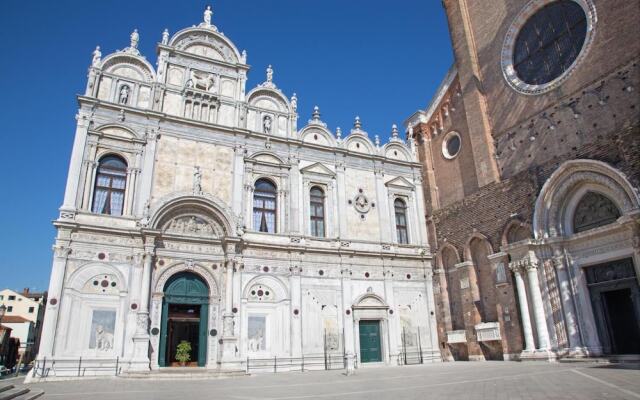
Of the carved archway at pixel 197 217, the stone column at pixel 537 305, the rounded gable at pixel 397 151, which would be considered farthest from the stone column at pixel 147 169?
the stone column at pixel 537 305

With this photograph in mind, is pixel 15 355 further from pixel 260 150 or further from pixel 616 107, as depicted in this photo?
pixel 616 107

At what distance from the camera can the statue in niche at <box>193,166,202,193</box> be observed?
58.9ft

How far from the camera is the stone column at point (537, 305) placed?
16.2 m

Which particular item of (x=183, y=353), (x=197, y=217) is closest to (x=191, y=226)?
(x=197, y=217)

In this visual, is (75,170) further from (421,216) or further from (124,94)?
(421,216)

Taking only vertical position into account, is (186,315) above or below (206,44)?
below

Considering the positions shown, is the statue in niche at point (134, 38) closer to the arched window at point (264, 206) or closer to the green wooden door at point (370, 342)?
the arched window at point (264, 206)

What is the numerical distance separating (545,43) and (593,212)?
760 centimetres

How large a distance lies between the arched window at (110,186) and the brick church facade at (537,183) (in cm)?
1466

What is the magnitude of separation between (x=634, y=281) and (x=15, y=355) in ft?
142

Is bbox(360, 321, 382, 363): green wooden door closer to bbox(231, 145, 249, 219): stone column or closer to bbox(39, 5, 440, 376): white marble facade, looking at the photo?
bbox(39, 5, 440, 376): white marble facade

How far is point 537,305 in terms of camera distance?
54.2 feet

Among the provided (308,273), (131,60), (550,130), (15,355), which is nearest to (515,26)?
(550,130)

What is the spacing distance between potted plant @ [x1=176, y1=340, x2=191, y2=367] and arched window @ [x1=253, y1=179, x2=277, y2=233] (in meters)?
5.44
